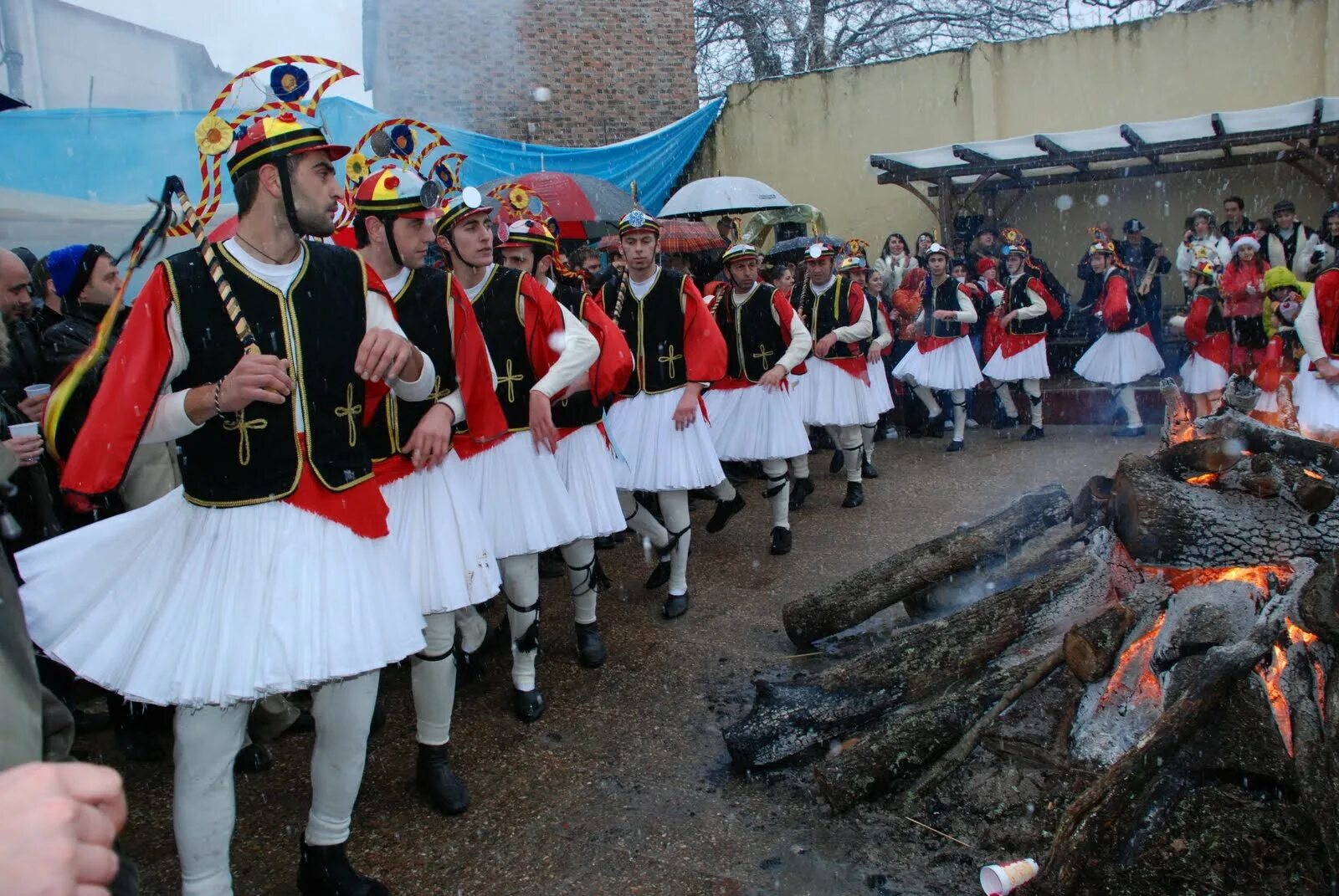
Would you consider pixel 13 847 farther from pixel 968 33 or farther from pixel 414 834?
pixel 968 33

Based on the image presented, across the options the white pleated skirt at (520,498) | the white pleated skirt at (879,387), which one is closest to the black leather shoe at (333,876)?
the white pleated skirt at (520,498)

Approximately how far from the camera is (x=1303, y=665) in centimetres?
299

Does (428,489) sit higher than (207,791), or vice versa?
(428,489)

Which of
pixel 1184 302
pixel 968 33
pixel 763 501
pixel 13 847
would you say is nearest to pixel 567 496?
pixel 13 847

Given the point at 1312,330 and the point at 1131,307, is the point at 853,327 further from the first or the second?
the point at 1131,307

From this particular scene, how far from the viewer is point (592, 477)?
486 centimetres

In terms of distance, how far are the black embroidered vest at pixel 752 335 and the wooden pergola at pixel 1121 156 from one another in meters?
7.11

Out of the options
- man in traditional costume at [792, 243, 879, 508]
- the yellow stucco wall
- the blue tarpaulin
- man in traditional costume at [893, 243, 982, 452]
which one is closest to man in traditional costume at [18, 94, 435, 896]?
man in traditional costume at [792, 243, 879, 508]

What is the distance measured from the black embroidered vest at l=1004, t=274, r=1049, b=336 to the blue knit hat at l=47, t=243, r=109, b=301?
9.19 m

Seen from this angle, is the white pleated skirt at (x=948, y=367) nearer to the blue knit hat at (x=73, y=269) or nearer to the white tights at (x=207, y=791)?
the blue knit hat at (x=73, y=269)

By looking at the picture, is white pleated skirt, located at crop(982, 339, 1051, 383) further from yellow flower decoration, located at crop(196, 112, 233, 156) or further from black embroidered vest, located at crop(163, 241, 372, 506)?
yellow flower decoration, located at crop(196, 112, 233, 156)

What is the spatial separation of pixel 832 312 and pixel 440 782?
5.97 m

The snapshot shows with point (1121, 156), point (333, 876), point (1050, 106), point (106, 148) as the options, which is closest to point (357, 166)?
point (333, 876)

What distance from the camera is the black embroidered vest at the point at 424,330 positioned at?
364cm
